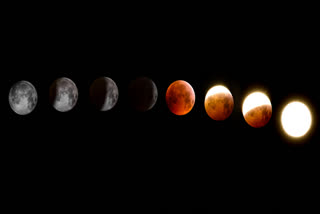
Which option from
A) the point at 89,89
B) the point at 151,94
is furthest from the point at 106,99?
the point at 151,94

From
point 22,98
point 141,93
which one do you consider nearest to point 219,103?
point 141,93

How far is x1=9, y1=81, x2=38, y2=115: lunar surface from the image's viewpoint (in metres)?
6.43

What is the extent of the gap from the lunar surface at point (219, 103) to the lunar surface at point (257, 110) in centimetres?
35

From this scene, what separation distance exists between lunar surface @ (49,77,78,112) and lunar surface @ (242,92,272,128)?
363 centimetres

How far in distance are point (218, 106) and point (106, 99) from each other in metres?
2.30

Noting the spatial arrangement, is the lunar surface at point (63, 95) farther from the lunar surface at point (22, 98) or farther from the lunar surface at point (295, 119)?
the lunar surface at point (295, 119)

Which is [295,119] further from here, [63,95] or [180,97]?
[63,95]

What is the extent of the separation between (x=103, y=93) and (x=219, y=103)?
2380 mm

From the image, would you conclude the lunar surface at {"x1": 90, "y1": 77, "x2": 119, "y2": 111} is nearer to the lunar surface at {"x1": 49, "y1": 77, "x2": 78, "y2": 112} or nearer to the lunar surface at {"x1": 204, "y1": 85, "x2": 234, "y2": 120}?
the lunar surface at {"x1": 49, "y1": 77, "x2": 78, "y2": 112}

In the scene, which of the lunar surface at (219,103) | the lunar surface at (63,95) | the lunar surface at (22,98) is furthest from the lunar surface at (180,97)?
the lunar surface at (22,98)

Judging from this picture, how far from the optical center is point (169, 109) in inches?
256

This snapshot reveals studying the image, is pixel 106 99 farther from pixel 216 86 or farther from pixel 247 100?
pixel 247 100

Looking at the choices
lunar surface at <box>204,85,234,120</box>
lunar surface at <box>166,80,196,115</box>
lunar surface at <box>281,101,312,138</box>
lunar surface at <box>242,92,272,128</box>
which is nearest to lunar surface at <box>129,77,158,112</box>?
lunar surface at <box>166,80,196,115</box>

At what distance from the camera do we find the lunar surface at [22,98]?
6.43m
